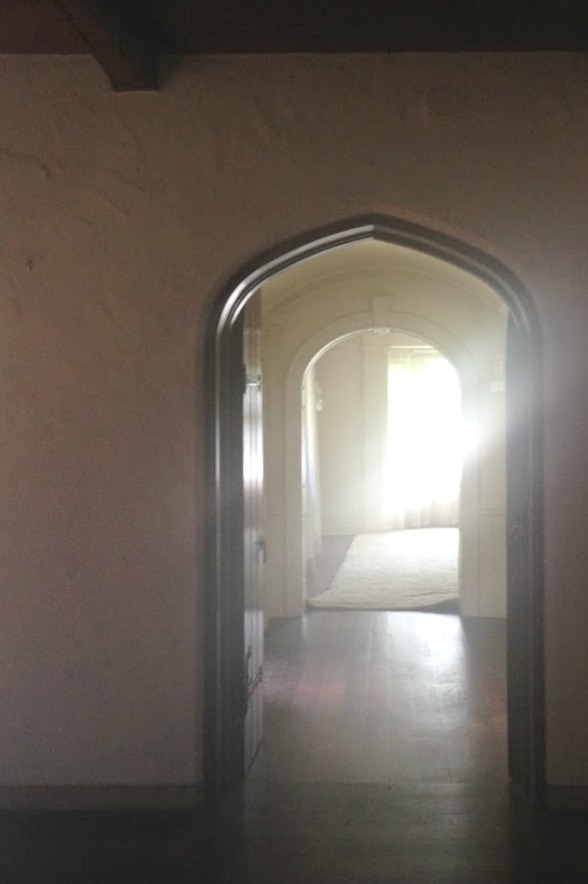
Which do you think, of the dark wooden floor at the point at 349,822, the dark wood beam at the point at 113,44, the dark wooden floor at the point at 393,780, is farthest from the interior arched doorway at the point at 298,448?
the dark wood beam at the point at 113,44

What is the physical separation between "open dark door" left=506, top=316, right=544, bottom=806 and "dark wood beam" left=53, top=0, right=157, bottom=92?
183cm

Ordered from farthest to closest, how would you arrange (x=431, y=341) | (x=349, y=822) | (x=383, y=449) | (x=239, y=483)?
(x=383, y=449) < (x=431, y=341) < (x=239, y=483) < (x=349, y=822)

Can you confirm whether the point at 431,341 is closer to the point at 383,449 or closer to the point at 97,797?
the point at 97,797

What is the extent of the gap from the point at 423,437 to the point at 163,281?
42.5ft

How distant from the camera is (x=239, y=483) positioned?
4418 millimetres

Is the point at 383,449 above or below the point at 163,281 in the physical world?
below

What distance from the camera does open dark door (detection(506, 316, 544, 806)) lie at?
4.01 meters

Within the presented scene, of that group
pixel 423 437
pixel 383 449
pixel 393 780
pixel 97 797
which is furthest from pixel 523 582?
pixel 423 437

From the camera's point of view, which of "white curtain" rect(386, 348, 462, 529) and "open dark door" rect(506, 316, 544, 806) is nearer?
"open dark door" rect(506, 316, 544, 806)

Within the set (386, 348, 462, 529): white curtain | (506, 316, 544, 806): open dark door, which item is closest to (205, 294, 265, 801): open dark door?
(506, 316, 544, 806): open dark door

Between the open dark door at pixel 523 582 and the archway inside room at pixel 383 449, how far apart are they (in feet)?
27.2

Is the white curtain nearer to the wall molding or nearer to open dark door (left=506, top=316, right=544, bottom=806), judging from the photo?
open dark door (left=506, top=316, right=544, bottom=806)

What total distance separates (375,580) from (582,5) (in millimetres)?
7602

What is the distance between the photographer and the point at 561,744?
397 cm
